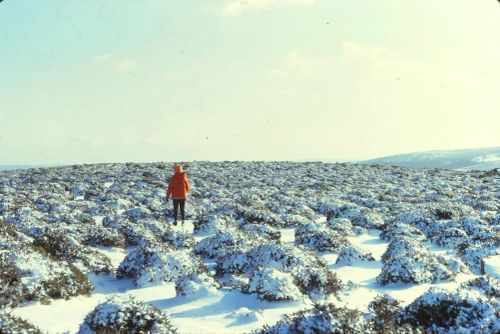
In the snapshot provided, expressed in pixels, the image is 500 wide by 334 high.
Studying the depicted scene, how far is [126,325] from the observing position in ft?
18.2

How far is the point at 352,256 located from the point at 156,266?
4791 mm

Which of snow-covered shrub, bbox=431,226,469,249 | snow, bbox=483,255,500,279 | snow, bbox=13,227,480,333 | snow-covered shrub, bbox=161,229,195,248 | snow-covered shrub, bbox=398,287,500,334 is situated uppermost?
snow-covered shrub, bbox=398,287,500,334

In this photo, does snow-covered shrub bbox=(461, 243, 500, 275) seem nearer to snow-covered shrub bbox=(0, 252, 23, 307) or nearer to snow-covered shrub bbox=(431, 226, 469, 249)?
snow-covered shrub bbox=(431, 226, 469, 249)

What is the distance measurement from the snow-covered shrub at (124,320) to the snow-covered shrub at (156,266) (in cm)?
296

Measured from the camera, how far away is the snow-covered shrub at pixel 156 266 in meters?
8.78

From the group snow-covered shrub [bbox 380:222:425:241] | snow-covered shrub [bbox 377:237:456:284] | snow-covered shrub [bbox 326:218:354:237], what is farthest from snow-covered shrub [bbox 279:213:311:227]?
snow-covered shrub [bbox 377:237:456:284]

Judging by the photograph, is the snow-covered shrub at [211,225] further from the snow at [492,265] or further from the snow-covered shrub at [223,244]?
the snow at [492,265]

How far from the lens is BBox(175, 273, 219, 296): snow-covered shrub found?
7.91 m

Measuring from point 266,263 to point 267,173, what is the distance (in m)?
33.7

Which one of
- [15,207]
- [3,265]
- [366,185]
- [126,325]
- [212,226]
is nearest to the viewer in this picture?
[126,325]

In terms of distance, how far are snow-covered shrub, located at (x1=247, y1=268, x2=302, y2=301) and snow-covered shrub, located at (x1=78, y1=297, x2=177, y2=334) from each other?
84.3 inches

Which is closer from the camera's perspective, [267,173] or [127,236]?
[127,236]

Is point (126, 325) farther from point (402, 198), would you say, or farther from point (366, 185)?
point (366, 185)

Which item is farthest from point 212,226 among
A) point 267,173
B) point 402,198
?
point 267,173
